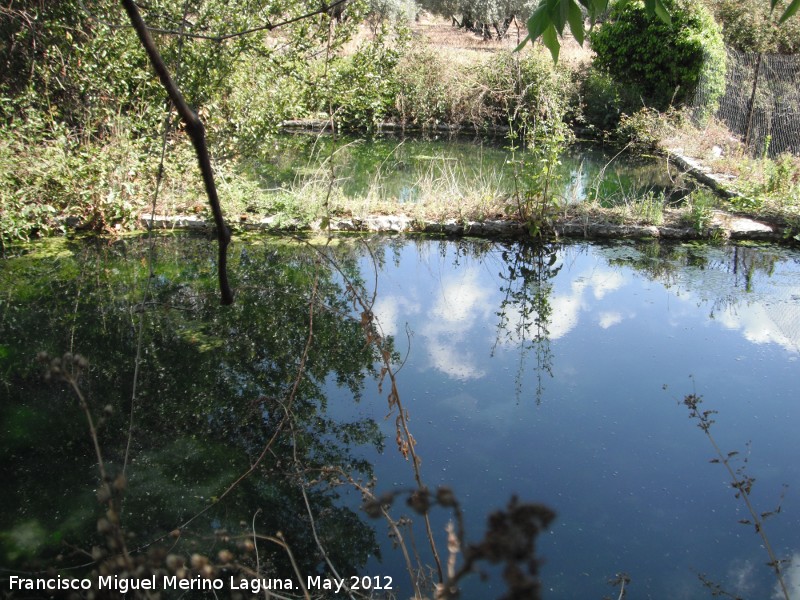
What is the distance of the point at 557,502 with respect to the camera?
3.51 metres

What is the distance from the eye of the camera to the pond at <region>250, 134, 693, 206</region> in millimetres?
8836

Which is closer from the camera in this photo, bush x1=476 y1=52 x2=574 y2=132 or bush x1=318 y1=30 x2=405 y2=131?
bush x1=318 y1=30 x2=405 y2=131

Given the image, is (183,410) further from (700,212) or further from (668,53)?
(668,53)

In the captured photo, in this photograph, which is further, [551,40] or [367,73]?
[367,73]

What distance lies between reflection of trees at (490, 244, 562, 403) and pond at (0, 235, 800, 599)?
30 millimetres

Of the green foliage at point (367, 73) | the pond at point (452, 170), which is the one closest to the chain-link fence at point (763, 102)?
the pond at point (452, 170)

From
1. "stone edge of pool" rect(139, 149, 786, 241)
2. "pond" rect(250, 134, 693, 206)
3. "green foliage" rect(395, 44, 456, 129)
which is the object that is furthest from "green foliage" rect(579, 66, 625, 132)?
"stone edge of pool" rect(139, 149, 786, 241)

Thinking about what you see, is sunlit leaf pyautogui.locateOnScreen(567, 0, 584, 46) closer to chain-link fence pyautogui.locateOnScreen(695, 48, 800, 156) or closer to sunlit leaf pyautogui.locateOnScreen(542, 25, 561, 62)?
sunlit leaf pyautogui.locateOnScreen(542, 25, 561, 62)

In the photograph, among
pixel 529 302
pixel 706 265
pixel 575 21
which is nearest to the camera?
pixel 575 21

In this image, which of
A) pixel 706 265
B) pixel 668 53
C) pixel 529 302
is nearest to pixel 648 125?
pixel 668 53

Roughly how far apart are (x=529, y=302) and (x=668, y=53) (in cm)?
881

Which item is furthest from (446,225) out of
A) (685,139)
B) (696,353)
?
(685,139)

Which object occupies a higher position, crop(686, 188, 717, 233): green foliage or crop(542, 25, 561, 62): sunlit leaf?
crop(542, 25, 561, 62): sunlit leaf

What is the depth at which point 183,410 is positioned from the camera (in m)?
4.18
